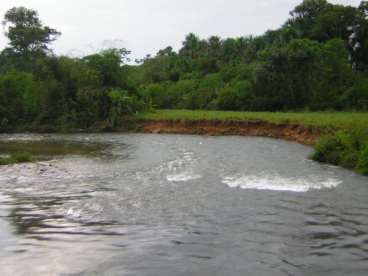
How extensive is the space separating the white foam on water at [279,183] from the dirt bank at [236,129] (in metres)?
12.3

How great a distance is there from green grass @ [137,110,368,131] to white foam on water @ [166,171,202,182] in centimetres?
907

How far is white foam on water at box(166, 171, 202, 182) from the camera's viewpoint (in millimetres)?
19609

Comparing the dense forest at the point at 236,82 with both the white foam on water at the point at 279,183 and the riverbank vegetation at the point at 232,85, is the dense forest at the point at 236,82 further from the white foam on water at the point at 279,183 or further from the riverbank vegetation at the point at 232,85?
the white foam on water at the point at 279,183

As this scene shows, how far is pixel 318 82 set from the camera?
4853 cm

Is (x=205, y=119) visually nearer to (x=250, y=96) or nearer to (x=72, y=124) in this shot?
(x=250, y=96)

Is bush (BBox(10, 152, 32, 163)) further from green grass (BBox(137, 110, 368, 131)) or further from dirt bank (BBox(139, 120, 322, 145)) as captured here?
green grass (BBox(137, 110, 368, 131))

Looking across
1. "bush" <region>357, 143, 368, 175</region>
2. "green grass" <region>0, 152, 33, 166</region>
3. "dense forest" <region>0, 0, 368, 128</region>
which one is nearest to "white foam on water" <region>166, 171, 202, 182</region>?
"bush" <region>357, 143, 368, 175</region>

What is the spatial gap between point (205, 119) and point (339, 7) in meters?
21.7

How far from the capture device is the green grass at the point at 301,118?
29.3 metres

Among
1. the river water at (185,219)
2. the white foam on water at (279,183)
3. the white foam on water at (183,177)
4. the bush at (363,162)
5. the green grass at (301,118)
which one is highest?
the green grass at (301,118)

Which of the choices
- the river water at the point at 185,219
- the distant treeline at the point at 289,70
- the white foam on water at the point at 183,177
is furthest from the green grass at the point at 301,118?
the white foam on water at the point at 183,177

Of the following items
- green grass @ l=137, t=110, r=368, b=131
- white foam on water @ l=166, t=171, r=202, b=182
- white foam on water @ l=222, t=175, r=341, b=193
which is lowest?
white foam on water @ l=166, t=171, r=202, b=182

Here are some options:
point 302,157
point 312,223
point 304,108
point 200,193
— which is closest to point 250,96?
point 304,108

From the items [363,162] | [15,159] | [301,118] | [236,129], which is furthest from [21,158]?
[301,118]
